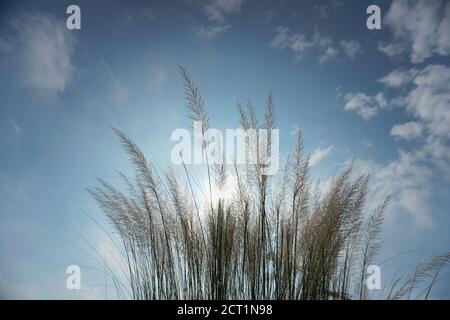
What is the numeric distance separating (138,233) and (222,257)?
23.6 inches

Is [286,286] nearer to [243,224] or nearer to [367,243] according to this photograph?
[243,224]

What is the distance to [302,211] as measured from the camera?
248cm

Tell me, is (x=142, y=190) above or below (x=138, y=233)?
above

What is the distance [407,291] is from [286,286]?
3.11 feet

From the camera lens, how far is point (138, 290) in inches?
101

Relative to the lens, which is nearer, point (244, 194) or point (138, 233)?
point (244, 194)

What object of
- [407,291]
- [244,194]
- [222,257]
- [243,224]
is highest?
[244,194]
